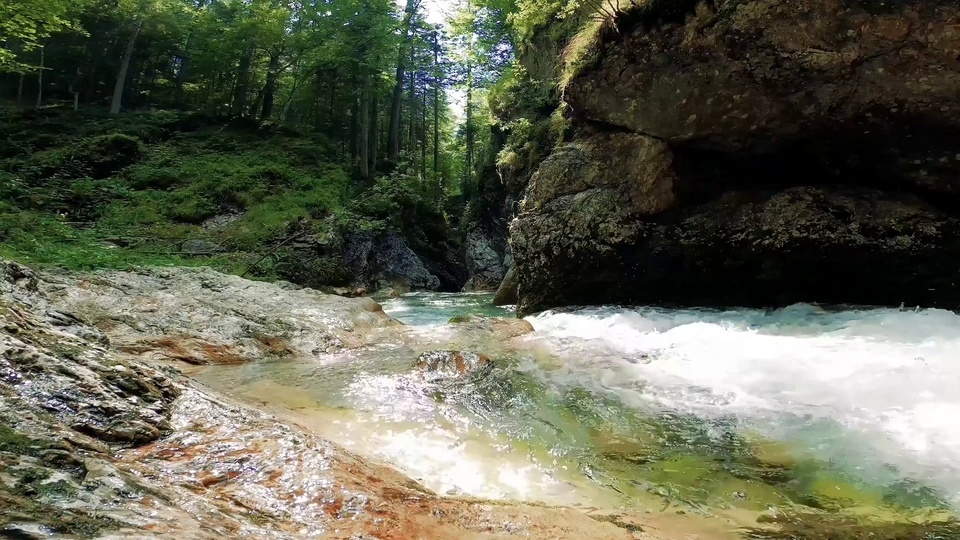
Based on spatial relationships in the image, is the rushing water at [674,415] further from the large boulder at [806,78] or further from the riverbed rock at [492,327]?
the large boulder at [806,78]

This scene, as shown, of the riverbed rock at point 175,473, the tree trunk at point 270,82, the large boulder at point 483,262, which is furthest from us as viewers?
the tree trunk at point 270,82

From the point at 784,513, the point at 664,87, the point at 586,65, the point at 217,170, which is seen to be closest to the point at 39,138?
the point at 217,170

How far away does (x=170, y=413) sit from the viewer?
10.0 ft

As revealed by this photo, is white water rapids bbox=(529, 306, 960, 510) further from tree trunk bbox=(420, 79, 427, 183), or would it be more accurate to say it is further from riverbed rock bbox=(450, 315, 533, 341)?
tree trunk bbox=(420, 79, 427, 183)

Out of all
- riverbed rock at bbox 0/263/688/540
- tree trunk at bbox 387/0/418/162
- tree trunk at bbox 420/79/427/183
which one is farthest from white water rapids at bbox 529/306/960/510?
tree trunk at bbox 420/79/427/183

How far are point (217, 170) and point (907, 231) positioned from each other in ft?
→ 68.3

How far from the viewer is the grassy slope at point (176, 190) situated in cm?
1423

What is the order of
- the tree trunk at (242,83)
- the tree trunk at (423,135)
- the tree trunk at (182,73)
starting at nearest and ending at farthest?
the tree trunk at (242,83)
the tree trunk at (182,73)
the tree trunk at (423,135)

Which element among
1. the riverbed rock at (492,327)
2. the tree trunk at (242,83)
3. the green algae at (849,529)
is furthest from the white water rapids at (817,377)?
the tree trunk at (242,83)

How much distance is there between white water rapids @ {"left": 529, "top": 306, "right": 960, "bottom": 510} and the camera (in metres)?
3.79

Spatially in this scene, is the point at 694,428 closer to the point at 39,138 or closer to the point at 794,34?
the point at 794,34

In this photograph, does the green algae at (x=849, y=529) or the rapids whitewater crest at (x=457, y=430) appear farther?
the green algae at (x=849, y=529)

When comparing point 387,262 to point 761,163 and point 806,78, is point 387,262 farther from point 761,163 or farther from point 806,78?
point 806,78

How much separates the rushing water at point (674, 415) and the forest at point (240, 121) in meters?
6.90
